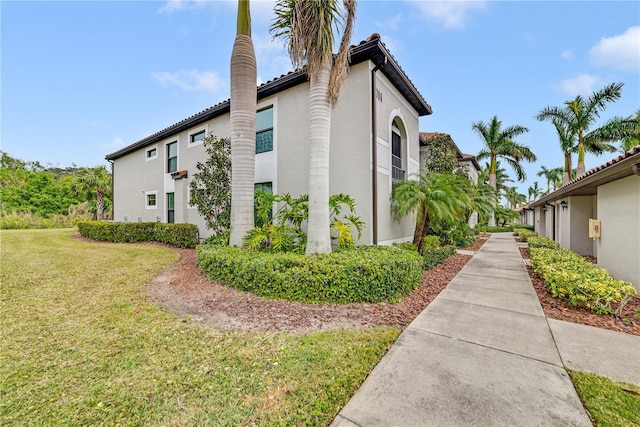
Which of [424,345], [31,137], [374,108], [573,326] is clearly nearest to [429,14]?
[374,108]

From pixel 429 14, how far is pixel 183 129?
41.2 ft

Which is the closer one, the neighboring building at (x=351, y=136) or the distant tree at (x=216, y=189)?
the neighboring building at (x=351, y=136)

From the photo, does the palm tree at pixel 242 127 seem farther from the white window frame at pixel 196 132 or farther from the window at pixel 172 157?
the window at pixel 172 157

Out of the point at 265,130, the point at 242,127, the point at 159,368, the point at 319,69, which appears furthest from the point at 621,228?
the point at 265,130

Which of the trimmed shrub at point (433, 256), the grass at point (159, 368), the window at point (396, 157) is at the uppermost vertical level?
the window at point (396, 157)

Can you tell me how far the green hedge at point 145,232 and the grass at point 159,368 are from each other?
21.1 feet

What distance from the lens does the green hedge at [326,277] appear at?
15.1 ft

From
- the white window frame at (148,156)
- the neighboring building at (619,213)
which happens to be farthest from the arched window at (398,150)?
the white window frame at (148,156)

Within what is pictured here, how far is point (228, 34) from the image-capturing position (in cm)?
780

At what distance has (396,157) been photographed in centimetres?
1020

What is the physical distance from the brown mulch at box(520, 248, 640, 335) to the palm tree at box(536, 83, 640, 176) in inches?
669

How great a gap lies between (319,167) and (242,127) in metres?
3.15

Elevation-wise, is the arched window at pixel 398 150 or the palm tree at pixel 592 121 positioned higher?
the palm tree at pixel 592 121

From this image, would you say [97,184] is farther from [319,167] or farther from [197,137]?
[319,167]
